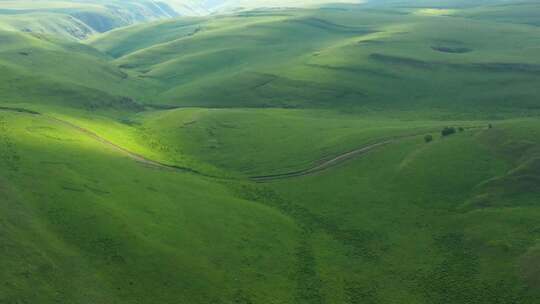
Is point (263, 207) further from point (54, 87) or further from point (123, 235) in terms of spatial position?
point (54, 87)

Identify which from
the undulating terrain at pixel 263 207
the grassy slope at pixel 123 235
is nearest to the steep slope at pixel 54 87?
the undulating terrain at pixel 263 207

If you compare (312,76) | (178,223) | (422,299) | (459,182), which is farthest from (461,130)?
(312,76)

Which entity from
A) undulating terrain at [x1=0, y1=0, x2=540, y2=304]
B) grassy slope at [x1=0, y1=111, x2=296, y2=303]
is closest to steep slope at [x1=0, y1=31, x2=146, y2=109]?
undulating terrain at [x1=0, y1=0, x2=540, y2=304]

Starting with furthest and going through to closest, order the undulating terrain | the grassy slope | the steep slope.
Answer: the steep slope → the undulating terrain → the grassy slope

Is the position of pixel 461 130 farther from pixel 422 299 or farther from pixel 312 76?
pixel 312 76

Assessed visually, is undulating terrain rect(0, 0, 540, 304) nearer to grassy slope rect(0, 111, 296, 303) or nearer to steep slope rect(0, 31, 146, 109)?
grassy slope rect(0, 111, 296, 303)

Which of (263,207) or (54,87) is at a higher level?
(54,87)

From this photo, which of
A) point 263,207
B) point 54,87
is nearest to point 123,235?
point 263,207

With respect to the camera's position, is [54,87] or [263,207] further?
[54,87]

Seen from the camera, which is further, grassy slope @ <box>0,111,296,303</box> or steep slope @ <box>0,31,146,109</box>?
steep slope @ <box>0,31,146,109</box>

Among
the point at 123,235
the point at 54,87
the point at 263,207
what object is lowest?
the point at 263,207

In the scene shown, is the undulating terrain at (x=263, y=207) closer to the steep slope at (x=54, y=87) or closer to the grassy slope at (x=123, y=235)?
the grassy slope at (x=123, y=235)
